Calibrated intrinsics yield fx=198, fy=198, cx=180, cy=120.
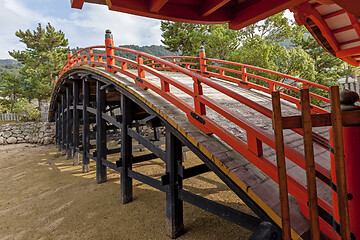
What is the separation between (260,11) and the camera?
8.88 ft

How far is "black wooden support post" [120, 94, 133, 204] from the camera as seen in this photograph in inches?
192

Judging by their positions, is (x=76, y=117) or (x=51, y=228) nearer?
(x=51, y=228)

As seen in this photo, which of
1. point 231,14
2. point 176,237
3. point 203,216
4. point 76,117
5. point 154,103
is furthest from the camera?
point 76,117

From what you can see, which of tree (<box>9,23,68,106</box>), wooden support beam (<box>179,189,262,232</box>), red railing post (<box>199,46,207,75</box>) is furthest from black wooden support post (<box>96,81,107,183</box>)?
tree (<box>9,23,68,106</box>)

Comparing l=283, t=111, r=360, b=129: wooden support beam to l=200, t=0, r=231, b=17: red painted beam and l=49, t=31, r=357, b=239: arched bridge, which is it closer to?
l=49, t=31, r=357, b=239: arched bridge

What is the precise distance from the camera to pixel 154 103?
3.72 metres

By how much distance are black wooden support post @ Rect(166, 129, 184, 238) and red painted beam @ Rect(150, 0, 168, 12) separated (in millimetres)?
1889

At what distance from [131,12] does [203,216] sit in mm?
3878

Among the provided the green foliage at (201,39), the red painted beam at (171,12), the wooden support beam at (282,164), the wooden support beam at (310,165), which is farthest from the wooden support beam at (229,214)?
the green foliage at (201,39)

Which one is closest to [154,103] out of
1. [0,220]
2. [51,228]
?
[51,228]

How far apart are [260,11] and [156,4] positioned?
1414mm

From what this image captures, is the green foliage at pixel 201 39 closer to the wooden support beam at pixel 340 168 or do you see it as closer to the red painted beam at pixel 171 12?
the red painted beam at pixel 171 12

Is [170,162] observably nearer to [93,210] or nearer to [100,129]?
[93,210]

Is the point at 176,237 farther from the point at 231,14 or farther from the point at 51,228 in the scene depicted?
the point at 231,14
